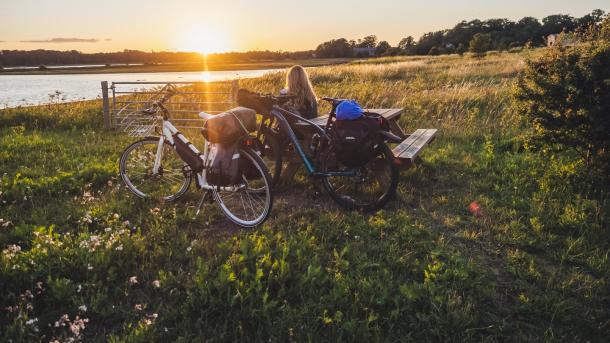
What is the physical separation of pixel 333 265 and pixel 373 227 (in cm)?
101

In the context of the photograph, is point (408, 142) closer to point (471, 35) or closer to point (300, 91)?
point (300, 91)

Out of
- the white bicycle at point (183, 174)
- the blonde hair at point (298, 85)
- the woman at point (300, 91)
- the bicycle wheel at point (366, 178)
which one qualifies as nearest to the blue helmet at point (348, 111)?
the bicycle wheel at point (366, 178)

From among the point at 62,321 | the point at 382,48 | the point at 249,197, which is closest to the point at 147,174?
the point at 249,197

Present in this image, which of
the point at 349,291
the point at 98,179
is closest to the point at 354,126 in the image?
the point at 349,291

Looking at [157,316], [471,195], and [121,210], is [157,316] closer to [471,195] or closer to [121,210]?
[121,210]

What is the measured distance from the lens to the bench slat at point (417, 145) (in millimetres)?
5402

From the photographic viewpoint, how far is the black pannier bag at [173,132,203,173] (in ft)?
17.3

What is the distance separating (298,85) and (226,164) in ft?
7.65

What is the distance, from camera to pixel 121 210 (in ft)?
17.6

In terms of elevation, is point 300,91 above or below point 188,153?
above

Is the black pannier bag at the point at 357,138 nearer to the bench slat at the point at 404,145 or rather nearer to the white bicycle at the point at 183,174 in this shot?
the bench slat at the point at 404,145

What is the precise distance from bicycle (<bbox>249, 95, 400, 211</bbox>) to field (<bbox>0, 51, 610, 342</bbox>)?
26 centimetres

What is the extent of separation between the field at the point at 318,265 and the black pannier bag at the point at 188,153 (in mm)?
635

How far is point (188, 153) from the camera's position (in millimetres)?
5293
